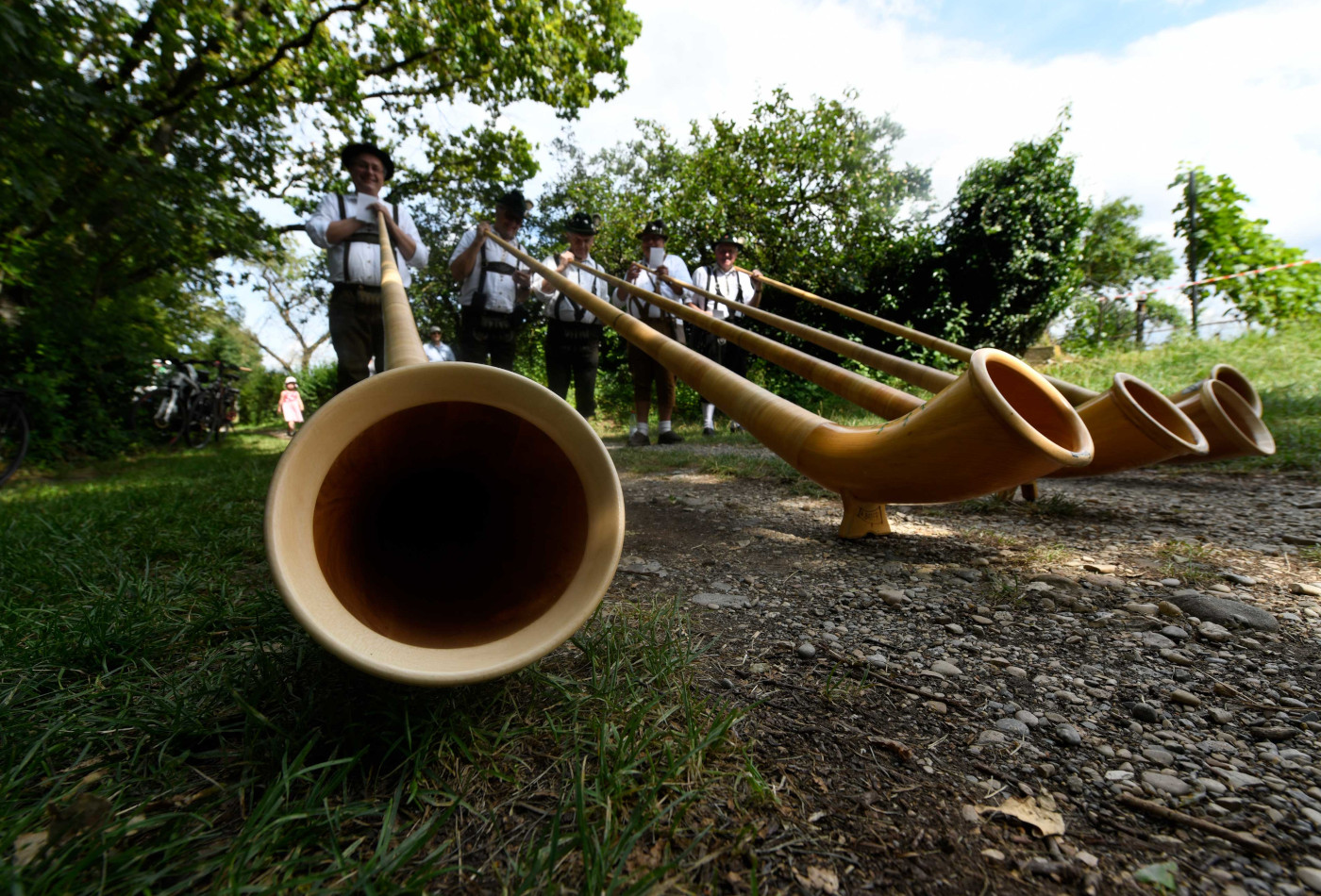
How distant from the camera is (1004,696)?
1181 millimetres

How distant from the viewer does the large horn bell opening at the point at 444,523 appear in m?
0.88

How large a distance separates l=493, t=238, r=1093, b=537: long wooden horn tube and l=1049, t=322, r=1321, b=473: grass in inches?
146

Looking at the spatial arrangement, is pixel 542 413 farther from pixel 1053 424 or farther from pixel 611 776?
pixel 1053 424

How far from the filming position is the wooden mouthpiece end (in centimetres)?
226

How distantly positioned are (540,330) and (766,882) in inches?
661

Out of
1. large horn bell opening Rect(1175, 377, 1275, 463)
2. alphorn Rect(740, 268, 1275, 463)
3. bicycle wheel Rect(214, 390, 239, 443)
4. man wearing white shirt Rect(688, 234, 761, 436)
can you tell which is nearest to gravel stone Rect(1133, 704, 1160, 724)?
alphorn Rect(740, 268, 1275, 463)

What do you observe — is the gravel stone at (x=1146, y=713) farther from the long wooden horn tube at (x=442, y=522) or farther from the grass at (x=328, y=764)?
the long wooden horn tube at (x=442, y=522)

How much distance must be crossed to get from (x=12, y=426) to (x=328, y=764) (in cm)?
724

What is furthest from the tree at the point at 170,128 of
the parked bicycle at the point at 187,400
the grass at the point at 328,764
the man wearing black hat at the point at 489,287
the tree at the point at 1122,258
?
the tree at the point at 1122,258

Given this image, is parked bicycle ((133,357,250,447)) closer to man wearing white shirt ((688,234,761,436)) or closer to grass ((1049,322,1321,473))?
man wearing white shirt ((688,234,761,436))

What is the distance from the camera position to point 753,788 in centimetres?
92

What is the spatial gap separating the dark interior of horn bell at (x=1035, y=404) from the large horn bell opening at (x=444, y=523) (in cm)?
82

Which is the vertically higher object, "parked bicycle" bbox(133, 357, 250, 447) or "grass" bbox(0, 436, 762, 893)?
"parked bicycle" bbox(133, 357, 250, 447)

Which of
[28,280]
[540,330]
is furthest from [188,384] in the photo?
[540,330]
